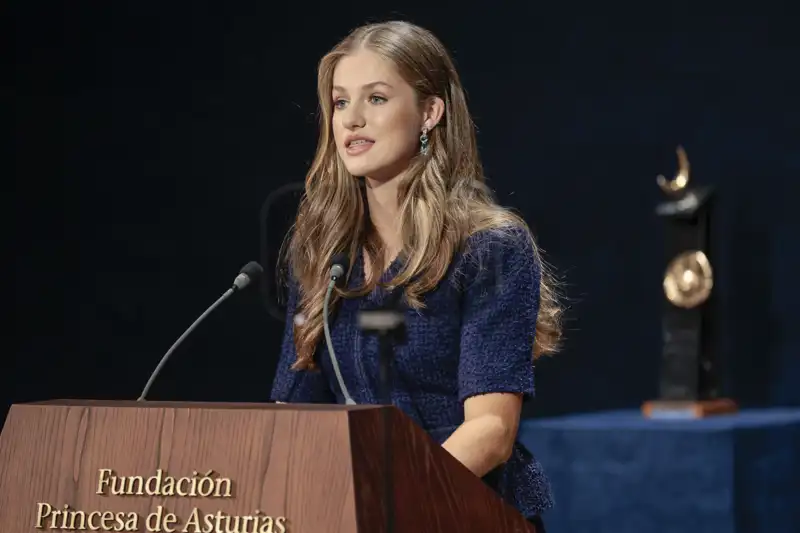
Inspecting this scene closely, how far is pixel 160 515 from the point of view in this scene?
1.53m

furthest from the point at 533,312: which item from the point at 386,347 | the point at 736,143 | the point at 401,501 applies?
the point at 736,143

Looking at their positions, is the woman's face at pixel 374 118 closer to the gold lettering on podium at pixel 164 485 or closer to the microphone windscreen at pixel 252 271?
the microphone windscreen at pixel 252 271

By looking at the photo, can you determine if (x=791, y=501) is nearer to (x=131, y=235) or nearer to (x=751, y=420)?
(x=751, y=420)

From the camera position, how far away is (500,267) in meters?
2.02

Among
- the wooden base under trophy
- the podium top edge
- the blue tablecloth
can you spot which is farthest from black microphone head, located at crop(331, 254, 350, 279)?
the wooden base under trophy

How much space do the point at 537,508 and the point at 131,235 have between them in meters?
3.47

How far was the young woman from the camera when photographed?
6.49 ft

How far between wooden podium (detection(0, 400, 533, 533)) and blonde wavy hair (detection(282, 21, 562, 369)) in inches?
20.5

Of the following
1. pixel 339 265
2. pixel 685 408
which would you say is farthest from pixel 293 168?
pixel 339 265

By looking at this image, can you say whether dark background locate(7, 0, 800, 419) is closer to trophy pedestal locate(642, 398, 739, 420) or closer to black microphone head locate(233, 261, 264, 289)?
trophy pedestal locate(642, 398, 739, 420)

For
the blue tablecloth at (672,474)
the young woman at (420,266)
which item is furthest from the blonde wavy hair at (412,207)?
the blue tablecloth at (672,474)

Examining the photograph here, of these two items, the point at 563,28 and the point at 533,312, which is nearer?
the point at 533,312

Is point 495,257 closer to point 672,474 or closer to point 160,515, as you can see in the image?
point 160,515

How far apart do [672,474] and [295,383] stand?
2.19 metres
